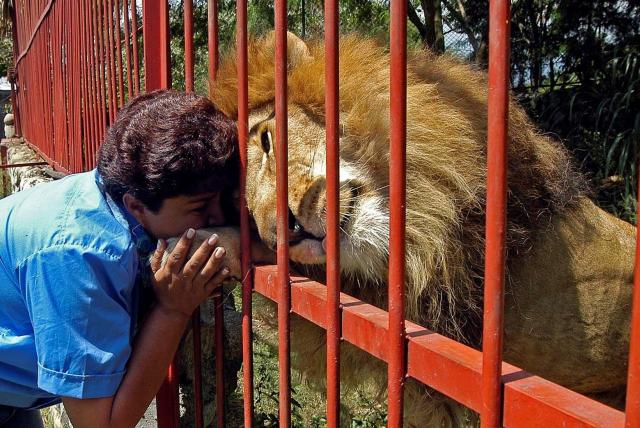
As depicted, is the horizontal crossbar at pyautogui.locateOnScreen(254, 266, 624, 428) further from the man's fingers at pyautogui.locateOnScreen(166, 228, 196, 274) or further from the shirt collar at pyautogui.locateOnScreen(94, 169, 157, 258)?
the shirt collar at pyautogui.locateOnScreen(94, 169, 157, 258)

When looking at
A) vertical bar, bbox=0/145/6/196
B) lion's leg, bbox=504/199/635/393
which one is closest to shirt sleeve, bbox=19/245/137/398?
lion's leg, bbox=504/199/635/393

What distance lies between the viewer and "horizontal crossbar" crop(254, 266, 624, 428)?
2.77 ft

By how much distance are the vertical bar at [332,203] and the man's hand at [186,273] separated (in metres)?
0.44

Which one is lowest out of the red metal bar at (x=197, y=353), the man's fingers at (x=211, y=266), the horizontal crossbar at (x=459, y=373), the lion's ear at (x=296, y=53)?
the red metal bar at (x=197, y=353)

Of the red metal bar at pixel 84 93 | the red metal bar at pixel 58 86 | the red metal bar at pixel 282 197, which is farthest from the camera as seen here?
the red metal bar at pixel 58 86

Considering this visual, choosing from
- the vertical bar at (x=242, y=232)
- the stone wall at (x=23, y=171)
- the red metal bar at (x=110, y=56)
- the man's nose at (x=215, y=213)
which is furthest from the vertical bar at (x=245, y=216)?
the stone wall at (x=23, y=171)

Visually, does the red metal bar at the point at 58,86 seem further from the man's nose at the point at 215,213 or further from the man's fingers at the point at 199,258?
the man's fingers at the point at 199,258

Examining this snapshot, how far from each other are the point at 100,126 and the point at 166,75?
1601mm

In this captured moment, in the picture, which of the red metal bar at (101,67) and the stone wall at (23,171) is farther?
the stone wall at (23,171)

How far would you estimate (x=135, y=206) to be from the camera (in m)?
1.70

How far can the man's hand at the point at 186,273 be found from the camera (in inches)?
64.2

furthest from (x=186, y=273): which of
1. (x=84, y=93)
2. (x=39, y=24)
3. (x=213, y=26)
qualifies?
(x=39, y=24)

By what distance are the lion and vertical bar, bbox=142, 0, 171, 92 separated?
7.2 inches

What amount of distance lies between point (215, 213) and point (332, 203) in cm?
58
